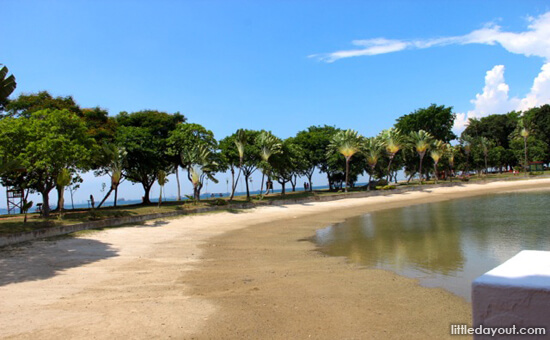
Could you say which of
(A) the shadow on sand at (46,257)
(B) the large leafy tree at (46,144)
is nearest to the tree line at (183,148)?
(B) the large leafy tree at (46,144)

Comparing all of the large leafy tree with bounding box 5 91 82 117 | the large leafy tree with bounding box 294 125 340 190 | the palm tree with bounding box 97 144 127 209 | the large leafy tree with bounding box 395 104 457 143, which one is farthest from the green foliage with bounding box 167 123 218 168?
the large leafy tree with bounding box 395 104 457 143

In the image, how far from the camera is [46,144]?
2131cm

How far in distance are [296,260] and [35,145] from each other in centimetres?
1700

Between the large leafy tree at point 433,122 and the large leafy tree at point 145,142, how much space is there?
57.4 metres

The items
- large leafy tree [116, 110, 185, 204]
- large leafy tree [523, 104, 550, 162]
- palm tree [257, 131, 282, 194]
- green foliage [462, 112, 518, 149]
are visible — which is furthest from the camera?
green foliage [462, 112, 518, 149]

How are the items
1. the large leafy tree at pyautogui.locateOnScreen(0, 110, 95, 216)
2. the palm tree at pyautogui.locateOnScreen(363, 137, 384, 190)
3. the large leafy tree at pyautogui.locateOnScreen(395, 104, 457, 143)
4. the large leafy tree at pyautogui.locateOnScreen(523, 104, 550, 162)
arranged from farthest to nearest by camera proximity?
the large leafy tree at pyautogui.locateOnScreen(523, 104, 550, 162), the large leafy tree at pyautogui.locateOnScreen(395, 104, 457, 143), the palm tree at pyautogui.locateOnScreen(363, 137, 384, 190), the large leafy tree at pyautogui.locateOnScreen(0, 110, 95, 216)

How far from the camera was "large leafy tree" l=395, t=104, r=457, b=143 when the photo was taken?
81000 mm

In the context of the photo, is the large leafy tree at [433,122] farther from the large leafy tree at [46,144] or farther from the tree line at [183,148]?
the large leafy tree at [46,144]

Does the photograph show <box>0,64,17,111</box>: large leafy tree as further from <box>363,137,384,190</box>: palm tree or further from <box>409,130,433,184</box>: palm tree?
<box>409,130,433,184</box>: palm tree

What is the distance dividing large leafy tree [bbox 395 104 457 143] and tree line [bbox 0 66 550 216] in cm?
21

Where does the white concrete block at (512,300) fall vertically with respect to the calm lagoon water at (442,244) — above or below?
above

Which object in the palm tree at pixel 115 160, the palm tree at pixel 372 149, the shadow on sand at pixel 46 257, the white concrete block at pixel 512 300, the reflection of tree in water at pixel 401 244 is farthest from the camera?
the palm tree at pixel 372 149

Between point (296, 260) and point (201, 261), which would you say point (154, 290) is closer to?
point (201, 261)

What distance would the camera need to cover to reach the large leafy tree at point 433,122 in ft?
266
